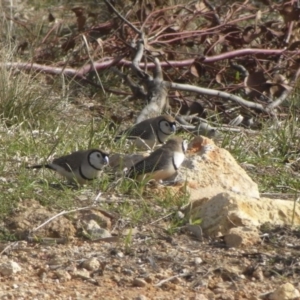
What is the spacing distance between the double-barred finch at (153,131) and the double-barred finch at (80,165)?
3.82ft

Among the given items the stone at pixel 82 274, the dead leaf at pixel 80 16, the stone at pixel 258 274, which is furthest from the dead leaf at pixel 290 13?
the stone at pixel 82 274

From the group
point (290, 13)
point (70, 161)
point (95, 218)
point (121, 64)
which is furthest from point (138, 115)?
point (95, 218)

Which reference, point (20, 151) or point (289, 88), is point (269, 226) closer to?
point (20, 151)

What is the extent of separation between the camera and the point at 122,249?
17.3 feet

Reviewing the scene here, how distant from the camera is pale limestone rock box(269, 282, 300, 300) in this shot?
4641 millimetres

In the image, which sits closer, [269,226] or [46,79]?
[269,226]

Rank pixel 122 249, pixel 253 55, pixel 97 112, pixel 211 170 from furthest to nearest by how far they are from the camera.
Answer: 1. pixel 253 55
2. pixel 97 112
3. pixel 211 170
4. pixel 122 249

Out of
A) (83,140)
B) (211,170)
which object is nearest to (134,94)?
(83,140)

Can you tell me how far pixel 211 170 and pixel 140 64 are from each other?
337 cm

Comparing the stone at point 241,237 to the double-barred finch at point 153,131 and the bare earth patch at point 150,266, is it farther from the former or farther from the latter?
the double-barred finch at point 153,131

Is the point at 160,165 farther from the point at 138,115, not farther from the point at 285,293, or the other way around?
the point at 138,115

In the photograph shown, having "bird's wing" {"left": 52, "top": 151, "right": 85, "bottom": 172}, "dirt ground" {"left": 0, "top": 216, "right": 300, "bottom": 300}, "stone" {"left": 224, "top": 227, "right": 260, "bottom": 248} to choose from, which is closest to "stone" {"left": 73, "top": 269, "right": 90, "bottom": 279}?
"dirt ground" {"left": 0, "top": 216, "right": 300, "bottom": 300}

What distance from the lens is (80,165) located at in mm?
6285

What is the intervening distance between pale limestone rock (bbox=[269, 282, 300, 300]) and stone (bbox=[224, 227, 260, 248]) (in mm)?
623
